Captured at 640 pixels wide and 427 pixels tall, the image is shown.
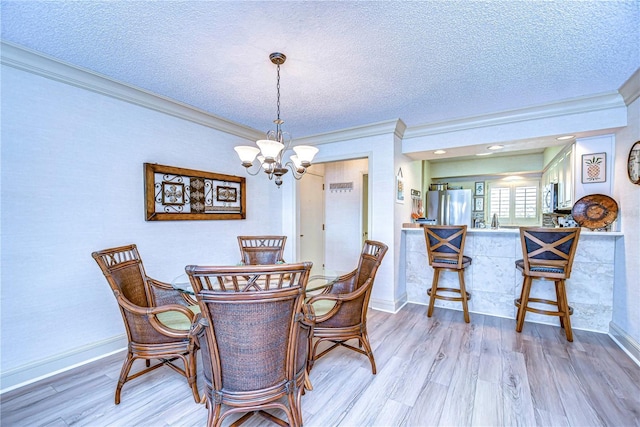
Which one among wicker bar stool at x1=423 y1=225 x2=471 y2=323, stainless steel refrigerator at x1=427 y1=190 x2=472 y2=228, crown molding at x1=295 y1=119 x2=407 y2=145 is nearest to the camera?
wicker bar stool at x1=423 y1=225 x2=471 y2=323

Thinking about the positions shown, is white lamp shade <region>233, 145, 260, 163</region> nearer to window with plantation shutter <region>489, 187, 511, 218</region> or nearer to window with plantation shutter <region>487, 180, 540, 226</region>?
window with plantation shutter <region>487, 180, 540, 226</region>

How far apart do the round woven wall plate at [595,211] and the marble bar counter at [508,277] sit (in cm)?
15

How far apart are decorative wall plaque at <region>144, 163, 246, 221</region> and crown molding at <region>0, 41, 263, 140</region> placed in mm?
605

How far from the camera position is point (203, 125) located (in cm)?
324

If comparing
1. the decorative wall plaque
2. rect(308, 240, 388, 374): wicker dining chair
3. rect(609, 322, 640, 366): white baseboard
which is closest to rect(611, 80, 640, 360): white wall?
rect(609, 322, 640, 366): white baseboard

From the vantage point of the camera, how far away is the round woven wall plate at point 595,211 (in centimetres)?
278

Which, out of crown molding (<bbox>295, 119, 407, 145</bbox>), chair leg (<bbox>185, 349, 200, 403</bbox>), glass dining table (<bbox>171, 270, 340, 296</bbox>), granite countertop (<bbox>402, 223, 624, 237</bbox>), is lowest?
chair leg (<bbox>185, 349, 200, 403</bbox>)

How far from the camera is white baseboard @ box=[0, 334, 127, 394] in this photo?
194 cm

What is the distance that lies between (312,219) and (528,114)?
11.1 ft

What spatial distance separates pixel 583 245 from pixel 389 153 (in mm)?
2290

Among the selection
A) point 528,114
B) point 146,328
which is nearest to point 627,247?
point 528,114

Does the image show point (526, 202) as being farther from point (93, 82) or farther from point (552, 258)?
point (93, 82)

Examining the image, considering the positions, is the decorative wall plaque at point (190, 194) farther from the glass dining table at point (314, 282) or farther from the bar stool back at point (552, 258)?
the bar stool back at point (552, 258)

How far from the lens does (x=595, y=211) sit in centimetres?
289
